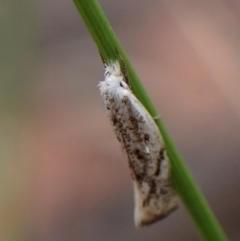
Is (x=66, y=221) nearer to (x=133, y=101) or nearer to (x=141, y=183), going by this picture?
(x=141, y=183)

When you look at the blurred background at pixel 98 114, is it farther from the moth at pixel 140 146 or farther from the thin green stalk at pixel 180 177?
the thin green stalk at pixel 180 177

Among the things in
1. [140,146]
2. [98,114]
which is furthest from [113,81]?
[98,114]

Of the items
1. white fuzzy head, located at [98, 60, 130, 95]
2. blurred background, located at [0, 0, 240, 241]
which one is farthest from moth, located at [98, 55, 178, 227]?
blurred background, located at [0, 0, 240, 241]

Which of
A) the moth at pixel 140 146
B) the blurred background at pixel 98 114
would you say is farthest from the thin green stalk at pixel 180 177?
the blurred background at pixel 98 114

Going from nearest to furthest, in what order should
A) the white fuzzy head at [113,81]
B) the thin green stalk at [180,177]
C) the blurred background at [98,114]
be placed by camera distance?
the thin green stalk at [180,177] < the white fuzzy head at [113,81] < the blurred background at [98,114]

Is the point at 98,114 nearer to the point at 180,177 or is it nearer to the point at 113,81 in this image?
the point at 113,81

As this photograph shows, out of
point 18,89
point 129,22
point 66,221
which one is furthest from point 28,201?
point 129,22
